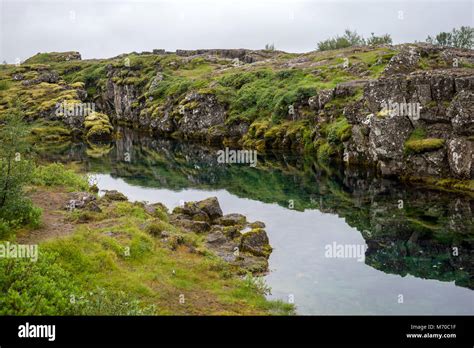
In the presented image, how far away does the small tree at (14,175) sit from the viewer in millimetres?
26484

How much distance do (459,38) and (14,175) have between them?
13490cm

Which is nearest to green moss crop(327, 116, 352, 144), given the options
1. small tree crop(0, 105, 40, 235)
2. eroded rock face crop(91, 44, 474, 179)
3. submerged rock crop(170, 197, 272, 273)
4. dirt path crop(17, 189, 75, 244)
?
eroded rock face crop(91, 44, 474, 179)

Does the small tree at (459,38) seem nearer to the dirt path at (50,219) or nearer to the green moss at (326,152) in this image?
the green moss at (326,152)

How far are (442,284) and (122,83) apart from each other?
411 ft

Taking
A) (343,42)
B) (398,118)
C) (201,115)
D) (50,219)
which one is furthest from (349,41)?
(50,219)

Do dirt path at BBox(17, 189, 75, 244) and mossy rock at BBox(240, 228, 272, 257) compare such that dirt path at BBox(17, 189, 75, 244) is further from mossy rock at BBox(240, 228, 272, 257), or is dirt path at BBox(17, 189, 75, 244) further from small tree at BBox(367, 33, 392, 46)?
small tree at BBox(367, 33, 392, 46)

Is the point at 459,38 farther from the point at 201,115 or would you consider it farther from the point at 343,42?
the point at 201,115

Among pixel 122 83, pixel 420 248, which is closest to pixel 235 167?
pixel 420 248

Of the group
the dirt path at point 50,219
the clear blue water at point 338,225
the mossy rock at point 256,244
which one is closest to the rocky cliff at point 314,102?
the clear blue water at point 338,225

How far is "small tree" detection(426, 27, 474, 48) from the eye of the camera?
128500mm

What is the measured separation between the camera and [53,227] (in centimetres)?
2844

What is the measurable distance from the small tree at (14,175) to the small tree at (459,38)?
5026 inches

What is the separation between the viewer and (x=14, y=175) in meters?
27.1

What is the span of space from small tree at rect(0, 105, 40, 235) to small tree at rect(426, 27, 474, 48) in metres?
128
